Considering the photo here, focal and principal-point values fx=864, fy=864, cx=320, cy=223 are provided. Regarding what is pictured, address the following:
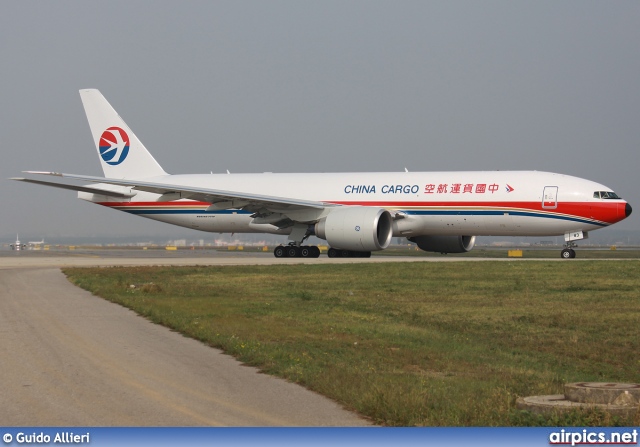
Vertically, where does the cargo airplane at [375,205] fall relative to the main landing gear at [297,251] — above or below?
above

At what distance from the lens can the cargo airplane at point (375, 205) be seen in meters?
34.4

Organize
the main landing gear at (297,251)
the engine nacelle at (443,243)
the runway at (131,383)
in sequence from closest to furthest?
the runway at (131,383) → the main landing gear at (297,251) → the engine nacelle at (443,243)

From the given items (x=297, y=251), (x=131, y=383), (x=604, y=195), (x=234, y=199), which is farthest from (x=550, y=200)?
(x=131, y=383)

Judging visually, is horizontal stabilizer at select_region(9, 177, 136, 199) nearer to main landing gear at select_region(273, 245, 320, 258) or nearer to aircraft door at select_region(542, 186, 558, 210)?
main landing gear at select_region(273, 245, 320, 258)

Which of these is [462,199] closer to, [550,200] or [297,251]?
[550,200]

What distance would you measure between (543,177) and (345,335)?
79.8 ft

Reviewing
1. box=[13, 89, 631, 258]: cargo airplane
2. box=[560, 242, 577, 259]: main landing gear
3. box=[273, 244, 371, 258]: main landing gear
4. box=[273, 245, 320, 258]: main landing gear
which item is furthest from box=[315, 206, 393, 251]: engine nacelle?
box=[560, 242, 577, 259]: main landing gear

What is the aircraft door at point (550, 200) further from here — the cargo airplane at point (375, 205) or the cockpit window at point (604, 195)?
the cockpit window at point (604, 195)

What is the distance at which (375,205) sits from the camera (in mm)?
37375

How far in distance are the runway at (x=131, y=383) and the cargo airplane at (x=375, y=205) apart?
73.3 feet

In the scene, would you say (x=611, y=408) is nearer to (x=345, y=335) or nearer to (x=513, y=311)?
(x=345, y=335)

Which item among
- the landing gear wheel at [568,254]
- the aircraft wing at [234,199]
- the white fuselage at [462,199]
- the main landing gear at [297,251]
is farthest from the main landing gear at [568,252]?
the main landing gear at [297,251]

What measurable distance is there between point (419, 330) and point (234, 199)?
24.1 m

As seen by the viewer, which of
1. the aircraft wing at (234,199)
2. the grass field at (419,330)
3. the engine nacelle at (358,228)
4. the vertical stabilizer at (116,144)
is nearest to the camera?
the grass field at (419,330)
